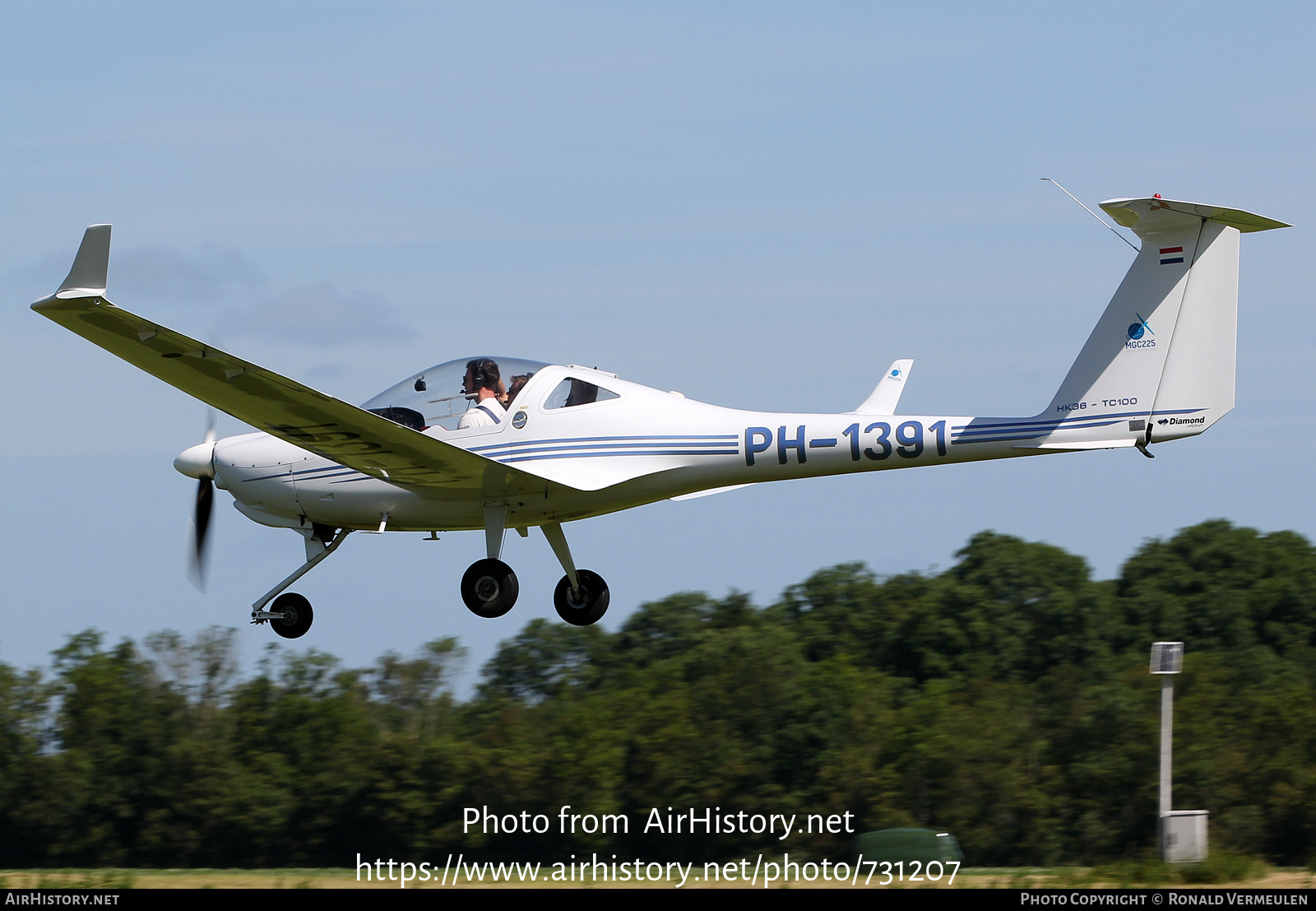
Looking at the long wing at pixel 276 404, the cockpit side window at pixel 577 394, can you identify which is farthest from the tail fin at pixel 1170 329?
the long wing at pixel 276 404

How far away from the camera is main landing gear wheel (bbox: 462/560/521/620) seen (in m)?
15.1

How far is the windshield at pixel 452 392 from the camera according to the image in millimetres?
15242

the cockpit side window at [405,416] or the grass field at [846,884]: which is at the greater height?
the cockpit side window at [405,416]

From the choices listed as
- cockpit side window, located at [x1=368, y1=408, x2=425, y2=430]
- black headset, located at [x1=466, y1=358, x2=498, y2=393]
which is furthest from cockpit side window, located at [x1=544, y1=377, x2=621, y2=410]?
cockpit side window, located at [x1=368, y1=408, x2=425, y2=430]

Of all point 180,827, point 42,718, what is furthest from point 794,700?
point 42,718

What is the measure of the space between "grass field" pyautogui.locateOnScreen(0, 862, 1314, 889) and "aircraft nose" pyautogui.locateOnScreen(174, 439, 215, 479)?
14.5 ft

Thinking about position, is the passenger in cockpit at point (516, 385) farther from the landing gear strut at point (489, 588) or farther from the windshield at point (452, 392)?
the landing gear strut at point (489, 588)

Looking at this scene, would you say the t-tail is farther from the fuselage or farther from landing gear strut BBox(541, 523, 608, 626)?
landing gear strut BBox(541, 523, 608, 626)

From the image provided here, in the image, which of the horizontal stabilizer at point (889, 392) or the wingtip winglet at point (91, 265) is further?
the horizontal stabilizer at point (889, 392)

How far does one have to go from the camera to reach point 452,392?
603 inches

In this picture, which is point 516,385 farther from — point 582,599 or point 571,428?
point 582,599

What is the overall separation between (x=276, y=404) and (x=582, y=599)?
3.97m

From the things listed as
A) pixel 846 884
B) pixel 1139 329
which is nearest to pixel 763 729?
pixel 846 884

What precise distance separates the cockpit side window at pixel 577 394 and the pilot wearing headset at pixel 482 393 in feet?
1.74
